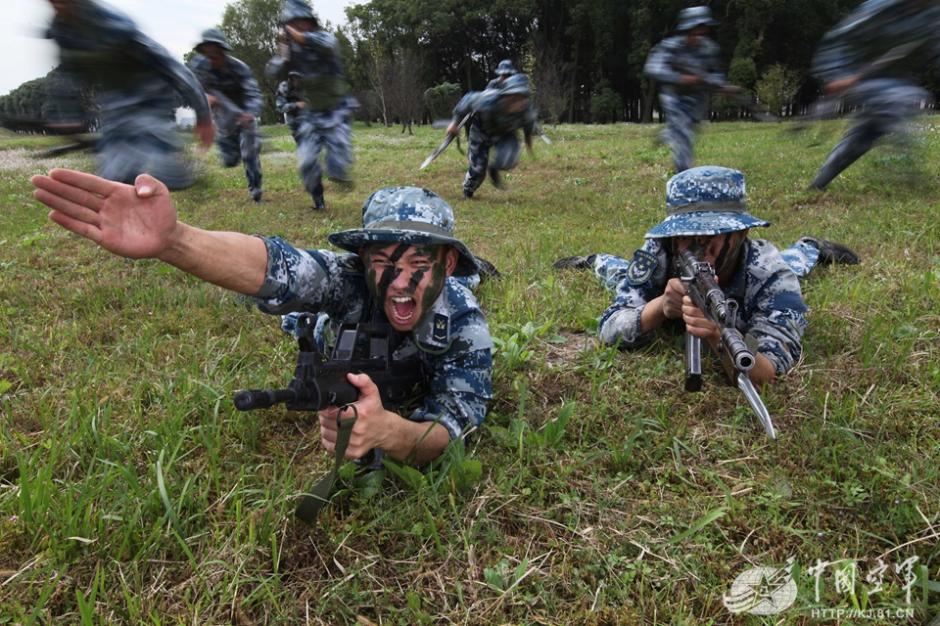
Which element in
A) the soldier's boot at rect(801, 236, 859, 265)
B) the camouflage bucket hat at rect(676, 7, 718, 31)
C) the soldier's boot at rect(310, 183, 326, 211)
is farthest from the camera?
the soldier's boot at rect(310, 183, 326, 211)

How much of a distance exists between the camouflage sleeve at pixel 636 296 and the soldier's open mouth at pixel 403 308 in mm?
1536

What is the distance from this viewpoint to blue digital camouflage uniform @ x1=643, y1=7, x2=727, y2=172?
52.1 inches

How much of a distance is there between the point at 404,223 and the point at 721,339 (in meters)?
1.49

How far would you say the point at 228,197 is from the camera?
10.3 m

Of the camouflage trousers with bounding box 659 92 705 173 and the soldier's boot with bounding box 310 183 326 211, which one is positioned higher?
the camouflage trousers with bounding box 659 92 705 173

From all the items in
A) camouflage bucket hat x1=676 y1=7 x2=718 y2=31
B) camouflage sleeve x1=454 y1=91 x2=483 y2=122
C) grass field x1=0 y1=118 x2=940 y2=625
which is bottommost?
grass field x1=0 y1=118 x2=940 y2=625

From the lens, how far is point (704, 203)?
3090 mm

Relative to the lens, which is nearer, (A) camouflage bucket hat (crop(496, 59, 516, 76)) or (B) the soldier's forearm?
(B) the soldier's forearm

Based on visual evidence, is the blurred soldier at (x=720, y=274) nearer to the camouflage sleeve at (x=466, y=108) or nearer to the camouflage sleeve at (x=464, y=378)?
the camouflage sleeve at (x=464, y=378)

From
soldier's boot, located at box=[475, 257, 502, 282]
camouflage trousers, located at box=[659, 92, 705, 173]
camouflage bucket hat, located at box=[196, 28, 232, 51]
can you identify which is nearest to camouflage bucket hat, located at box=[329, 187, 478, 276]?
camouflage bucket hat, located at box=[196, 28, 232, 51]

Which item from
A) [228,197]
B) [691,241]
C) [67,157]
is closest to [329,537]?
[67,157]

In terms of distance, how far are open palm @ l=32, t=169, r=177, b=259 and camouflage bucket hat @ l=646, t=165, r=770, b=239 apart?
2306 millimetres

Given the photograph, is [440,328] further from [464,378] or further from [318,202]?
[318,202]

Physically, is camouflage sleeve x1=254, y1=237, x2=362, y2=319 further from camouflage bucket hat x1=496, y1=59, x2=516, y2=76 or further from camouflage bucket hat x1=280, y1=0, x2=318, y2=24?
camouflage bucket hat x1=496, y1=59, x2=516, y2=76
